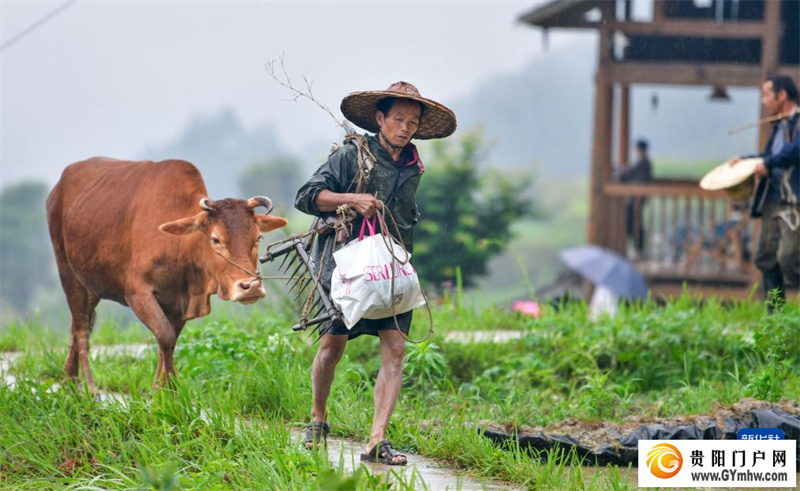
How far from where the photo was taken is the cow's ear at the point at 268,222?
→ 20.2 ft

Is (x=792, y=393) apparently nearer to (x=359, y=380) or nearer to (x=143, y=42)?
(x=359, y=380)

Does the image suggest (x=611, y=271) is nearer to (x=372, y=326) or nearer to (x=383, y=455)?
(x=372, y=326)

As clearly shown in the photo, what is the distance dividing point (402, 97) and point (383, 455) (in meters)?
1.69

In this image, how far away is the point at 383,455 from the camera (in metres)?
5.44

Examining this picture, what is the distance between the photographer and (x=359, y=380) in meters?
7.06

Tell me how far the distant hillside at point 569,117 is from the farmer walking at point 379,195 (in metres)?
93.9

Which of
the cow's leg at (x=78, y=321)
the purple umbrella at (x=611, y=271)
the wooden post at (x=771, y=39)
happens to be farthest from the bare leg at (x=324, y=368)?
the wooden post at (x=771, y=39)

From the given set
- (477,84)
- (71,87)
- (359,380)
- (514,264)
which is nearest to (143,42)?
(71,87)

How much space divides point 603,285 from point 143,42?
363ft

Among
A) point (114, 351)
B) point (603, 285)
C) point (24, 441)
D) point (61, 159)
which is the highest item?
point (24, 441)

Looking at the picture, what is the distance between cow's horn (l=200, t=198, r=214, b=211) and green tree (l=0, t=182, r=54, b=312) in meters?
64.2

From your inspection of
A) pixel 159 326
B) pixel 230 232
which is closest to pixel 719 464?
pixel 230 232

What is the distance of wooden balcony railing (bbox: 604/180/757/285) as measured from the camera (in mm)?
14750

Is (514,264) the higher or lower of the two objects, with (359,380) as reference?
lower
